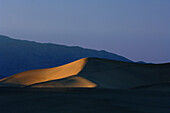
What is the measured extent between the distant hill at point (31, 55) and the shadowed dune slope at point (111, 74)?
121m

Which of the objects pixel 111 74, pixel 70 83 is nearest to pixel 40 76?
pixel 111 74

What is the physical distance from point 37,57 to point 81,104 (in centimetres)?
15872

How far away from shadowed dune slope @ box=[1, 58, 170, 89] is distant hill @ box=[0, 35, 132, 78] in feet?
395

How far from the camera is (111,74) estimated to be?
2295cm

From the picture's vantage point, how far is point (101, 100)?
6488 mm

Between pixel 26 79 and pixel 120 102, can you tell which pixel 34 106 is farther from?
pixel 26 79

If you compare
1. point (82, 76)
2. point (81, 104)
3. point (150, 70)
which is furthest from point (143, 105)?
point (150, 70)

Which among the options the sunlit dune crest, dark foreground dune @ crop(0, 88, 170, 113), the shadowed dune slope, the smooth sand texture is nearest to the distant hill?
the sunlit dune crest

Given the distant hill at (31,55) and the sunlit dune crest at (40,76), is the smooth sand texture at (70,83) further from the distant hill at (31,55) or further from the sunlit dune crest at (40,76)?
the distant hill at (31,55)

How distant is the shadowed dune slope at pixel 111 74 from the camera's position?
70.7 ft

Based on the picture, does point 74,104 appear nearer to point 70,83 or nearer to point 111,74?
point 70,83

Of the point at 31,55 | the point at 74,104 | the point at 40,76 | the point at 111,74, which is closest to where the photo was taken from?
the point at 74,104

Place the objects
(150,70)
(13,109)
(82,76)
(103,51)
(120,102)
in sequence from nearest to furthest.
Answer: (13,109), (120,102), (82,76), (150,70), (103,51)

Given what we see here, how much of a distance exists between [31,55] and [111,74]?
14279 cm
